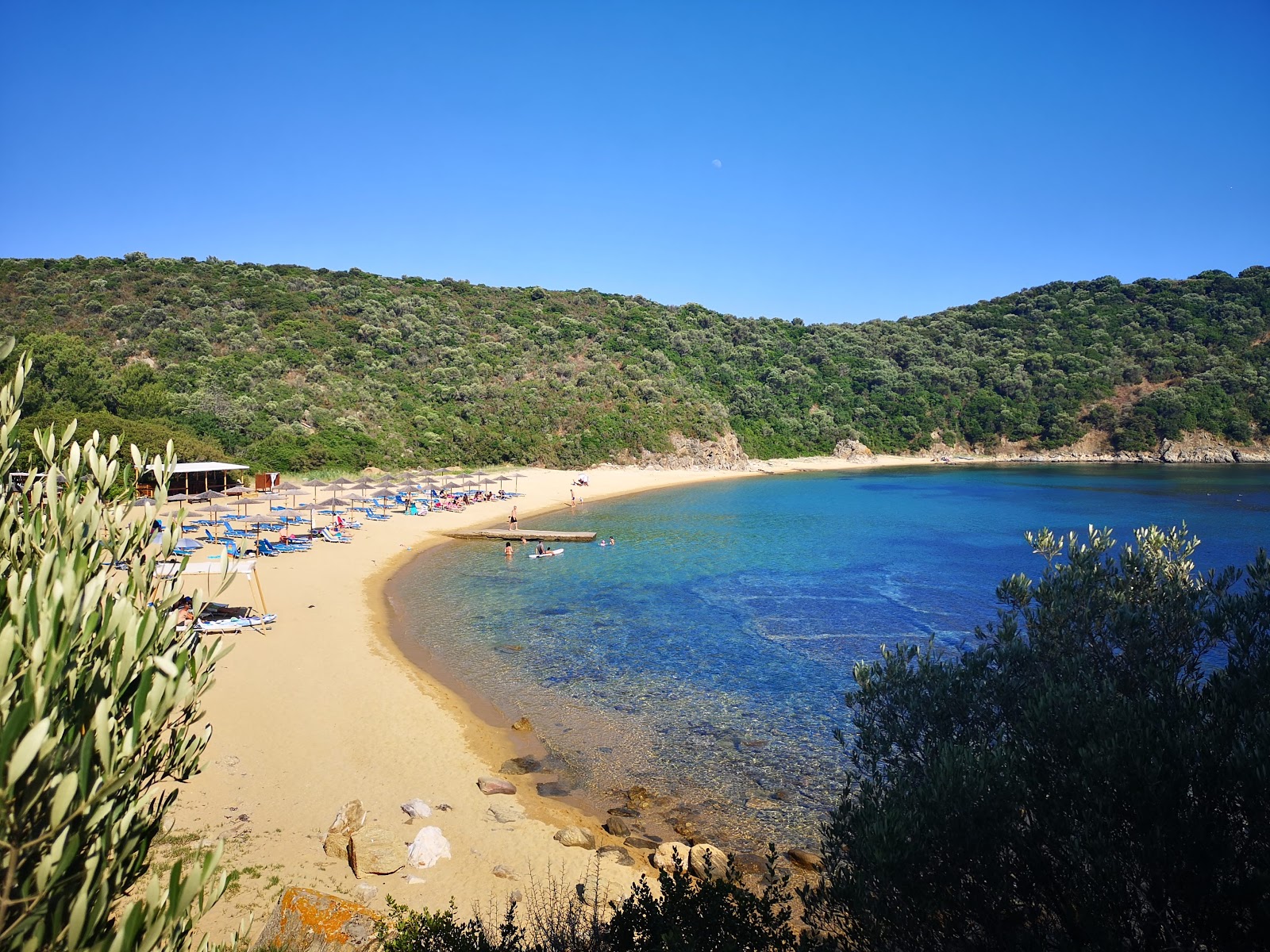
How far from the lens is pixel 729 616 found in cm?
2502

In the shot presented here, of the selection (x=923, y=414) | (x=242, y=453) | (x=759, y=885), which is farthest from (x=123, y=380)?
(x=923, y=414)

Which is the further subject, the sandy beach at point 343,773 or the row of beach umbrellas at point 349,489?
the row of beach umbrellas at point 349,489

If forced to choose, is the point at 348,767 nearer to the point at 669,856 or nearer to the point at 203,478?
the point at 669,856

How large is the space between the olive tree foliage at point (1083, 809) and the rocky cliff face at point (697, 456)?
2502 inches

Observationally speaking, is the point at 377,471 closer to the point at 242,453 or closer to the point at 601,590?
the point at 242,453

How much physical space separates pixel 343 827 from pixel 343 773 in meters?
2.51

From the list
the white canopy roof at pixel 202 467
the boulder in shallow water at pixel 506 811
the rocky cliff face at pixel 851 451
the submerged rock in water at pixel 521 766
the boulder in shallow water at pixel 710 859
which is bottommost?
the submerged rock in water at pixel 521 766

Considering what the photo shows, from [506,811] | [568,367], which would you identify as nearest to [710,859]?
[506,811]

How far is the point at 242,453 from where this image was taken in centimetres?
4853

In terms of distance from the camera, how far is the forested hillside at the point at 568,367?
177ft

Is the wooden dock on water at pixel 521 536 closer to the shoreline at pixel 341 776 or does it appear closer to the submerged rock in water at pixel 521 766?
the shoreline at pixel 341 776

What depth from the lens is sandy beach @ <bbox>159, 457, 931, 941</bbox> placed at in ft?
31.1

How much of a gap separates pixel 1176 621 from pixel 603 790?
970cm

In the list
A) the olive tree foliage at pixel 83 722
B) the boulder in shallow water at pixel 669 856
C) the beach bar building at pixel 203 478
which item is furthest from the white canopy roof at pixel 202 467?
the olive tree foliage at pixel 83 722
